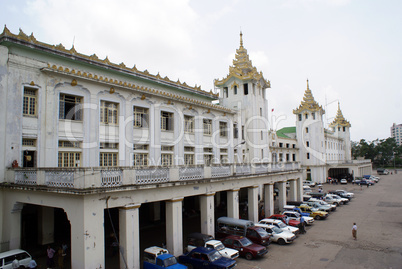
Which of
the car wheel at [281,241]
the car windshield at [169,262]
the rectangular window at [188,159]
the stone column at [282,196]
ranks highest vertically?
the rectangular window at [188,159]

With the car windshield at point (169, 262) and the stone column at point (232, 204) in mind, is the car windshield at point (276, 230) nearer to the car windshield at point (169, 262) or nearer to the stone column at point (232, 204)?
the stone column at point (232, 204)

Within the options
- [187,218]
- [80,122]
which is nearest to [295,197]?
[187,218]

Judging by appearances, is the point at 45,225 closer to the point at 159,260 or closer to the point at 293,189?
the point at 159,260

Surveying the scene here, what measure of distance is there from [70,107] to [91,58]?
4714mm

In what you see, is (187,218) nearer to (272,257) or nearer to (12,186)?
(272,257)

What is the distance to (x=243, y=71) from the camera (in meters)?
37.1

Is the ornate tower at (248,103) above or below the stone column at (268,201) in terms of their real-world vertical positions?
above

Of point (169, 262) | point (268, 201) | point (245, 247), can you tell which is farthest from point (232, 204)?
point (169, 262)

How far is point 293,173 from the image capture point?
107 ft

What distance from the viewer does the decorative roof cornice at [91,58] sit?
17.1m

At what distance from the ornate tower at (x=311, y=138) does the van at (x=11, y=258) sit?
187ft

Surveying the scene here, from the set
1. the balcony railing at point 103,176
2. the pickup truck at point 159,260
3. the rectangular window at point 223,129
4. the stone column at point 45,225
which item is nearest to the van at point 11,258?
the balcony railing at point 103,176

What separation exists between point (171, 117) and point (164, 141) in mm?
2144

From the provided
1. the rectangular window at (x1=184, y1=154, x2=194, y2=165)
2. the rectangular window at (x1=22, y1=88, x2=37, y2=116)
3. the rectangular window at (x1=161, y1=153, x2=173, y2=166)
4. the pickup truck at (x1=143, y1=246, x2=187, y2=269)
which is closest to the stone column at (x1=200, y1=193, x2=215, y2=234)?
the pickup truck at (x1=143, y1=246, x2=187, y2=269)
